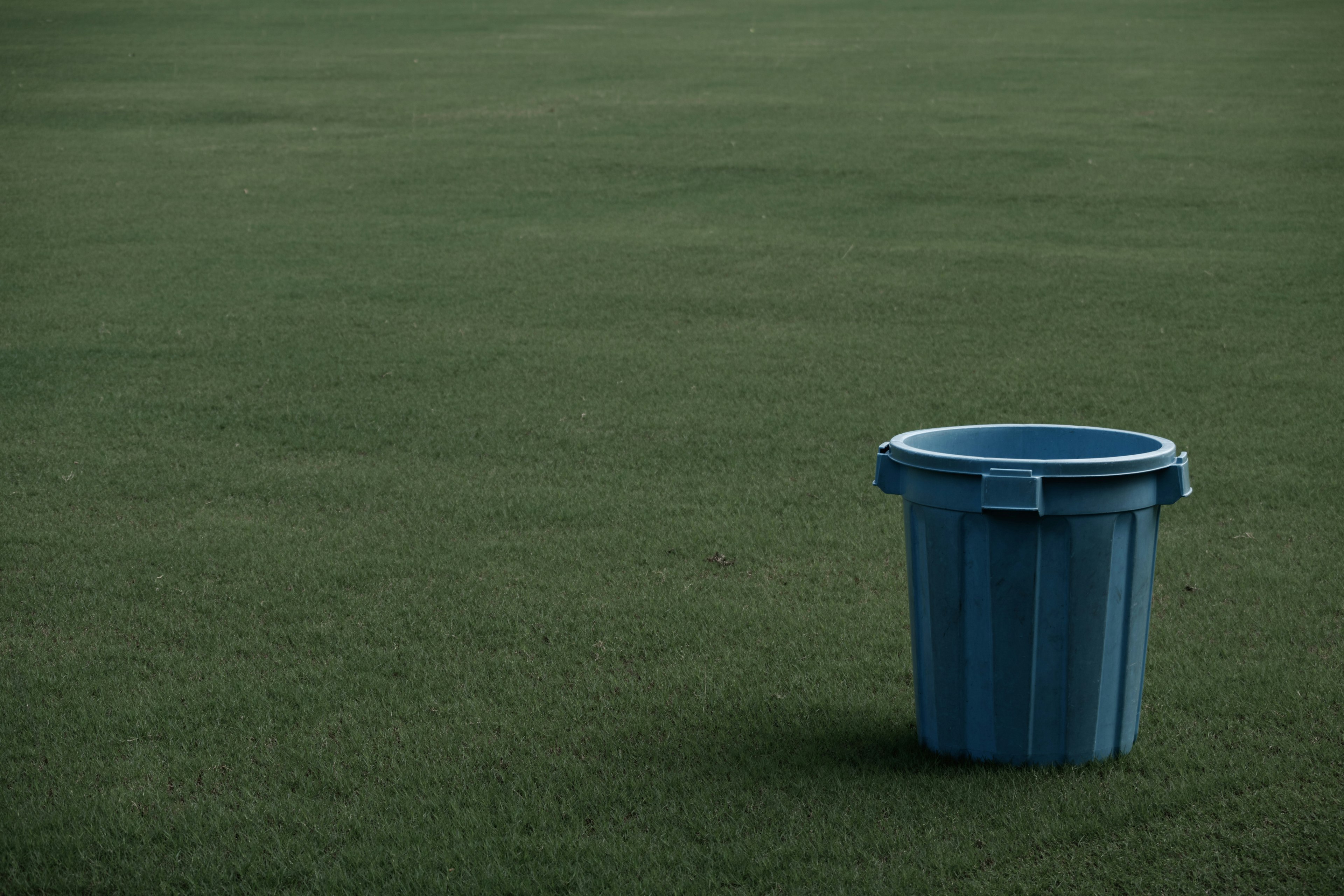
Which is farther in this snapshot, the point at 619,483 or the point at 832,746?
the point at 619,483

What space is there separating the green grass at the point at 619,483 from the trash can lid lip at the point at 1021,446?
0.85 m

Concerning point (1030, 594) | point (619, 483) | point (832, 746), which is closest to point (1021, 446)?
point (1030, 594)

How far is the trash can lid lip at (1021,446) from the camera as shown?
3594 mm

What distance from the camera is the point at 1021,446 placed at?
4.11 m

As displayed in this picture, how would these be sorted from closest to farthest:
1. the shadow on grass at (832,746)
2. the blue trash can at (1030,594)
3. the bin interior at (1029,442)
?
the blue trash can at (1030,594)
the shadow on grass at (832,746)
the bin interior at (1029,442)

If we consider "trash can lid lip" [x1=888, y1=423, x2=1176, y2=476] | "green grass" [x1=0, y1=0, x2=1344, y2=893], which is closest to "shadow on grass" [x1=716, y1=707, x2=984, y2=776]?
"green grass" [x1=0, y1=0, x2=1344, y2=893]

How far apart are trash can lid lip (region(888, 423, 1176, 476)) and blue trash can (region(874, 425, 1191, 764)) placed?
0.01 meters

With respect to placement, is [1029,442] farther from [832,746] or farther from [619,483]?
[619,483]

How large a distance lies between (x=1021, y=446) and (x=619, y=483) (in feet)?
9.31

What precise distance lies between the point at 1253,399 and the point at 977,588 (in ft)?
16.7

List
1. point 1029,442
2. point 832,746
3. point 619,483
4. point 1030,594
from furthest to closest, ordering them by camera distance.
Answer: point 619,483, point 1029,442, point 832,746, point 1030,594

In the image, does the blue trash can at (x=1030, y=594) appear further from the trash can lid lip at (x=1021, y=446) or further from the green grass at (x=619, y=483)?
the green grass at (x=619, y=483)

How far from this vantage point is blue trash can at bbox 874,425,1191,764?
3504 millimetres

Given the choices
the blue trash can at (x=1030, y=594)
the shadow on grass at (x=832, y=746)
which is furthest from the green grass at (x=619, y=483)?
the blue trash can at (x=1030, y=594)
